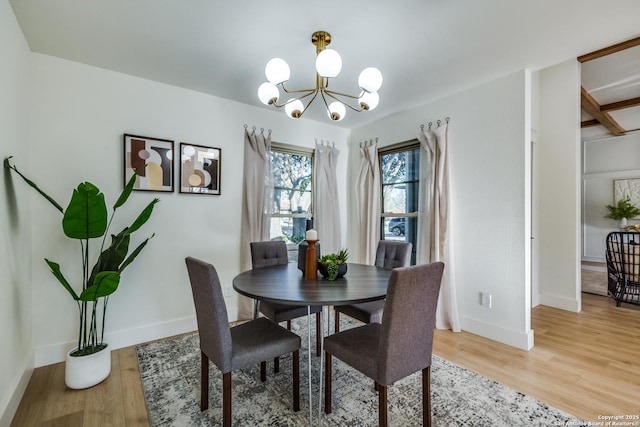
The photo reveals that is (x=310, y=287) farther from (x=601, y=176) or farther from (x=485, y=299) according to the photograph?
(x=601, y=176)

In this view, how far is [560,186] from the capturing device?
3727 mm

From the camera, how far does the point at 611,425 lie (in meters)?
1.64

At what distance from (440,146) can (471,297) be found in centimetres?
164

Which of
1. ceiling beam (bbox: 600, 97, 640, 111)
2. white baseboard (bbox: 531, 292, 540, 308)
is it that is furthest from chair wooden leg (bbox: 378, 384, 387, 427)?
ceiling beam (bbox: 600, 97, 640, 111)

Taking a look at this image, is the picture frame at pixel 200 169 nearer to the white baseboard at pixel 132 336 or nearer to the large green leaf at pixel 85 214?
the large green leaf at pixel 85 214

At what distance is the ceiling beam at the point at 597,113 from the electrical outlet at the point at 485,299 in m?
3.22

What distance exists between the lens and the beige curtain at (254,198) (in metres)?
3.29

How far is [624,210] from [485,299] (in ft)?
14.8

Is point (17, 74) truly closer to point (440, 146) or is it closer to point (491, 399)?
point (440, 146)

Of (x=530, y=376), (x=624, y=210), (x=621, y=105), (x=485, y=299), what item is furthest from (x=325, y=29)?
(x=624, y=210)

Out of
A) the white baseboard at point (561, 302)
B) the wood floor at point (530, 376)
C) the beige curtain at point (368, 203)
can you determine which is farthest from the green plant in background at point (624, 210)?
the beige curtain at point (368, 203)

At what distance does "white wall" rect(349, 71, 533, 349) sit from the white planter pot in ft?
10.7

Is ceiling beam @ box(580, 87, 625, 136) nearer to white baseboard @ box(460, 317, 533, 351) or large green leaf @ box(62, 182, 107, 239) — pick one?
white baseboard @ box(460, 317, 533, 351)

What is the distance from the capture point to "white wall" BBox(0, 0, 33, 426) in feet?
5.52
